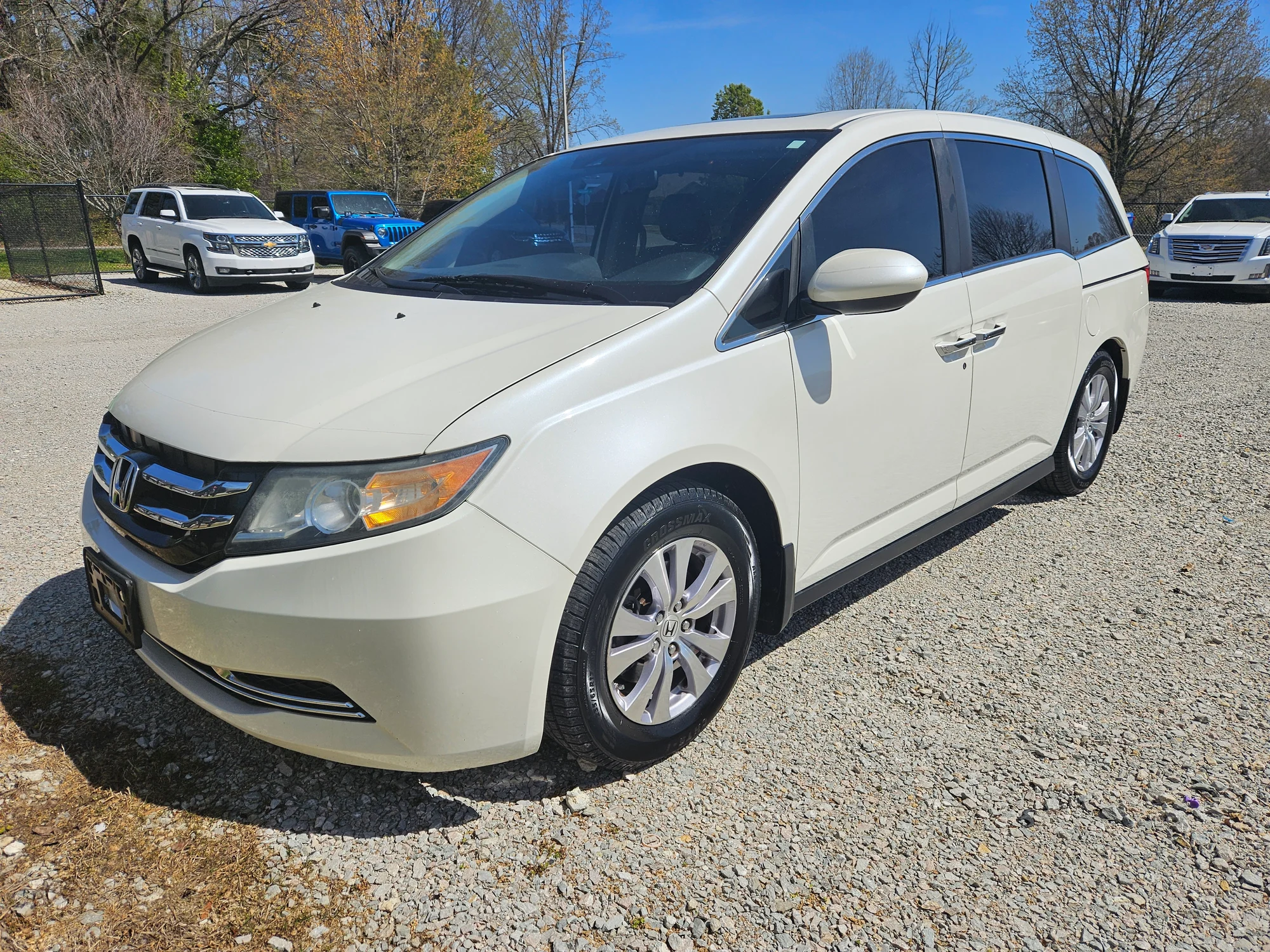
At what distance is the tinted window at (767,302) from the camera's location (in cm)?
257

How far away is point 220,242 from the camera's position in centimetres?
1545

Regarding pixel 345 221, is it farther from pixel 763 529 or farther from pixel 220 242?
pixel 763 529

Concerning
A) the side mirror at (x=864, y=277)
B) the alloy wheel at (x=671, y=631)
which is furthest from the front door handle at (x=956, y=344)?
the alloy wheel at (x=671, y=631)

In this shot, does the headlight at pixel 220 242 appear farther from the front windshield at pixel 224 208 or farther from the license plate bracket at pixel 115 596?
the license plate bracket at pixel 115 596

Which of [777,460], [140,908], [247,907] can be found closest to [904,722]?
[777,460]

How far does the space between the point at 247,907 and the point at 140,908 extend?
241mm

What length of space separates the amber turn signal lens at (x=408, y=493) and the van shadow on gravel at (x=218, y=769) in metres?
0.90

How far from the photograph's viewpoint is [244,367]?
2.57 metres

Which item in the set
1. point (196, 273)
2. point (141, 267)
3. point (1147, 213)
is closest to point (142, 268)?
point (141, 267)

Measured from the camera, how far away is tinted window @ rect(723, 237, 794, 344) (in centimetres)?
257

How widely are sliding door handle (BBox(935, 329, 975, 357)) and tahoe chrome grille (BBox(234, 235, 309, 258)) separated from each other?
48.8 feet

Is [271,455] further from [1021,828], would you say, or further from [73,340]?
[73,340]

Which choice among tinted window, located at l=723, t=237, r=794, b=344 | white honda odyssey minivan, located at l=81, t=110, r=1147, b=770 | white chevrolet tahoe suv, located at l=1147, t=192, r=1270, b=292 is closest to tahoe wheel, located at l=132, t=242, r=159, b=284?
white honda odyssey minivan, located at l=81, t=110, r=1147, b=770

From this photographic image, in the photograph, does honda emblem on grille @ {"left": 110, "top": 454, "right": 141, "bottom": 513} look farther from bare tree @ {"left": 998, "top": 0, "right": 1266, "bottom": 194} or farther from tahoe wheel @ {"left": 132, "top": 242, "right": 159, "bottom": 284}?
bare tree @ {"left": 998, "top": 0, "right": 1266, "bottom": 194}
